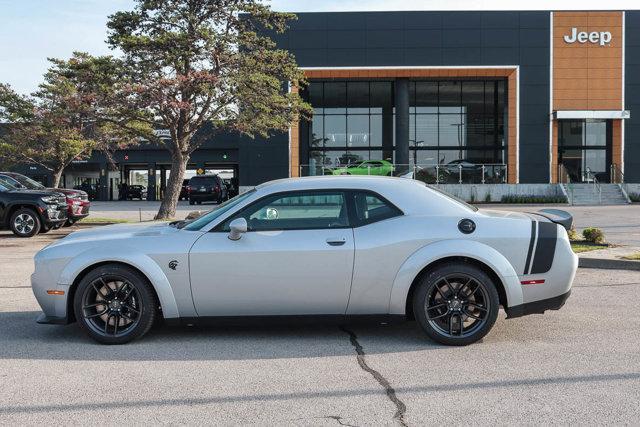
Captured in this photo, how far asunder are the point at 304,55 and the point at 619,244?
29715 millimetres

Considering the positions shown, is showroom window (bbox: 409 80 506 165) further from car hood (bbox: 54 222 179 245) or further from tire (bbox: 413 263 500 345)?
tire (bbox: 413 263 500 345)

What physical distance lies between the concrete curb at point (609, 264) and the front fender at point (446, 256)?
588 centimetres

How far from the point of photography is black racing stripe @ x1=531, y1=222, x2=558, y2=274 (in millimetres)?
5727

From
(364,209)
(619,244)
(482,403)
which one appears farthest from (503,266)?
(619,244)

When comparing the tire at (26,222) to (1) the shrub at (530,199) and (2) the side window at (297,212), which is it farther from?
(1) the shrub at (530,199)

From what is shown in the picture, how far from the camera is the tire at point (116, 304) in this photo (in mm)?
5719

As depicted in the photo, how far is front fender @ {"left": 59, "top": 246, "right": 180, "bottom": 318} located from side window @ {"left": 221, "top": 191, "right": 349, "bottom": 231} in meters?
0.71

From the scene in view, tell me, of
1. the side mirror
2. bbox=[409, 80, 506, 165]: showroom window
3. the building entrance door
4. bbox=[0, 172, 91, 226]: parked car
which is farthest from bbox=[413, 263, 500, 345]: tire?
bbox=[409, 80, 506, 165]: showroom window

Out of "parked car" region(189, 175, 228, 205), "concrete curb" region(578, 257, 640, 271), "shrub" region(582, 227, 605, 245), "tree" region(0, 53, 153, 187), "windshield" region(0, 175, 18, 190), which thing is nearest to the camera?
"concrete curb" region(578, 257, 640, 271)

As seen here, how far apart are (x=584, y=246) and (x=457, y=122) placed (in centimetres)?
3374

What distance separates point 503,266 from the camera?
223 inches

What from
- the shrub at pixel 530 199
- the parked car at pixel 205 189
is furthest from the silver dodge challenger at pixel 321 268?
the parked car at pixel 205 189

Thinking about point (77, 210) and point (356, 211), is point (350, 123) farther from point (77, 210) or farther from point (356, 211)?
point (356, 211)

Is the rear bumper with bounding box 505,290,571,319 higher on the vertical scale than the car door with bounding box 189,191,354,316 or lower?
lower
